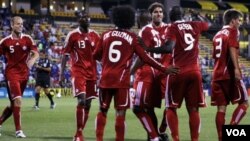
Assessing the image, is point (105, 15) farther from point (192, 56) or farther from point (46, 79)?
point (192, 56)

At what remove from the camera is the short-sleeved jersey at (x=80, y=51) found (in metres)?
12.4

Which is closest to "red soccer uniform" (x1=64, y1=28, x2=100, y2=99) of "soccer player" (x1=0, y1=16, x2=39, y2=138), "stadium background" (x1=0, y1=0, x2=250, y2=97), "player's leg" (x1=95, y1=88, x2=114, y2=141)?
A: "soccer player" (x1=0, y1=16, x2=39, y2=138)

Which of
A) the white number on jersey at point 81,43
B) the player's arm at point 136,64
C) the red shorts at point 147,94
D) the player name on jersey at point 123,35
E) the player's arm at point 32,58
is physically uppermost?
the player name on jersey at point 123,35

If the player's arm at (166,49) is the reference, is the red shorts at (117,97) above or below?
below

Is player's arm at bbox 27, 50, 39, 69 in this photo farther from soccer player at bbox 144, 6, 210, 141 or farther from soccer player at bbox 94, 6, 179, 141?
soccer player at bbox 144, 6, 210, 141

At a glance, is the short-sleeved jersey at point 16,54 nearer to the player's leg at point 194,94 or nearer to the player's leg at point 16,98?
the player's leg at point 16,98

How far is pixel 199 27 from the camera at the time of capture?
10328 millimetres

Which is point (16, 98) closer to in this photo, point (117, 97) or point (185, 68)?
point (117, 97)

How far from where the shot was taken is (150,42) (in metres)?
11.7

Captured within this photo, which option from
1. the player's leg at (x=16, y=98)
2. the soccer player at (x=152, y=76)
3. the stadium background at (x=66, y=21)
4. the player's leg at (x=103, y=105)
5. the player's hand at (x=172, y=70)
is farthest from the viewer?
the stadium background at (x=66, y=21)

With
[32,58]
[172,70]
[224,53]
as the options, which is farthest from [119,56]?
[32,58]

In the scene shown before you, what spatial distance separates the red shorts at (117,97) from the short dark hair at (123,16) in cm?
104

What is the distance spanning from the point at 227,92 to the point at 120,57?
108 inches

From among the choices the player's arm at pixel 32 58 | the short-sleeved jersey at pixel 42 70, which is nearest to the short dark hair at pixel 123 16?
the player's arm at pixel 32 58
